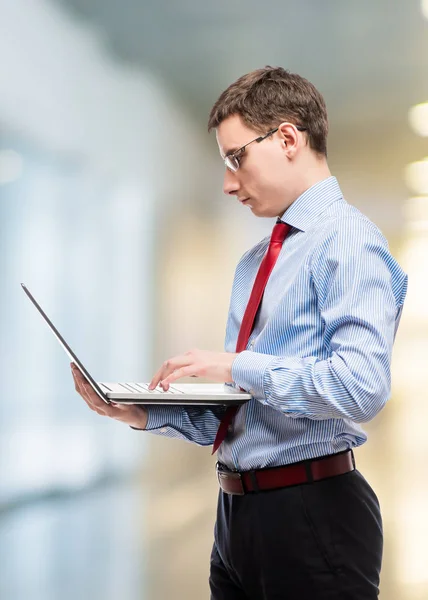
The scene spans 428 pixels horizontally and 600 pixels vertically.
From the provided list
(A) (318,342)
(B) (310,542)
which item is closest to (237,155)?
(A) (318,342)

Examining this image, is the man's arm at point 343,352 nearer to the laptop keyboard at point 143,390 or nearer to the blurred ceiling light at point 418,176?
the laptop keyboard at point 143,390

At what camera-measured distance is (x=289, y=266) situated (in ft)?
4.20

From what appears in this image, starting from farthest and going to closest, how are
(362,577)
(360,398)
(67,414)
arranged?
(67,414) < (362,577) < (360,398)

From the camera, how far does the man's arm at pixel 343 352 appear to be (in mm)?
1085

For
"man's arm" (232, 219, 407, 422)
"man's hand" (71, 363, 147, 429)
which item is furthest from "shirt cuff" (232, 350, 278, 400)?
"man's hand" (71, 363, 147, 429)

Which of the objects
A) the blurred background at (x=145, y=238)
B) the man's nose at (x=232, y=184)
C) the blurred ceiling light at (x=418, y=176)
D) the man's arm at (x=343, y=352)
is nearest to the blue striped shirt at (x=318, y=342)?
the man's arm at (x=343, y=352)

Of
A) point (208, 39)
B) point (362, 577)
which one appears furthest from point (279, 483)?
point (208, 39)

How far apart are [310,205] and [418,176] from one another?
1.51 meters

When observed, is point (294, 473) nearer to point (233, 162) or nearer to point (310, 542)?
point (310, 542)

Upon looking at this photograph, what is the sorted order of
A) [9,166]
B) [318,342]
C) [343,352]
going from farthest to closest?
[9,166] → [318,342] → [343,352]

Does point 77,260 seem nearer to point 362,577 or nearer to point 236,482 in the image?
point 236,482

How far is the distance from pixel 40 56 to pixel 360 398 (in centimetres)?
205

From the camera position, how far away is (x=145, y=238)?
276 centimetres

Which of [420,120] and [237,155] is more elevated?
[420,120]
